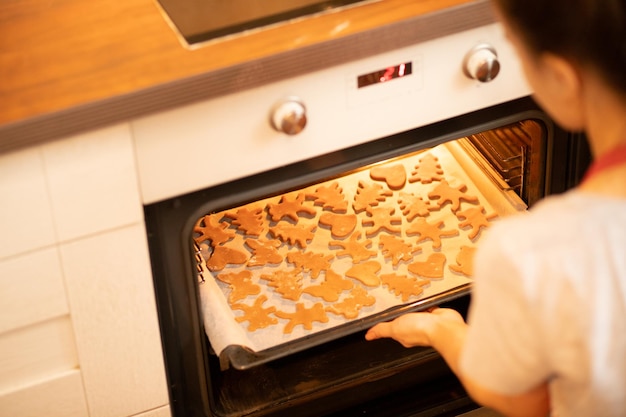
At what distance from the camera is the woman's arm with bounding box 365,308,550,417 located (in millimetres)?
1132

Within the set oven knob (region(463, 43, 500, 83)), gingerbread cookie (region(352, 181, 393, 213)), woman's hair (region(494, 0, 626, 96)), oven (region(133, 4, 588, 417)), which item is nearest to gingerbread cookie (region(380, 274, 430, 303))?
oven (region(133, 4, 588, 417))

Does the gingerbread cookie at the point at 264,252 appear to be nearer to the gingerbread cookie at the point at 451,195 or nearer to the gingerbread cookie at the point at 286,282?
the gingerbread cookie at the point at 286,282

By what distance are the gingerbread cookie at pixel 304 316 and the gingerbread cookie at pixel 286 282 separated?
4 cm

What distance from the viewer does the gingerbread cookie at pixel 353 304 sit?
1.81 metres

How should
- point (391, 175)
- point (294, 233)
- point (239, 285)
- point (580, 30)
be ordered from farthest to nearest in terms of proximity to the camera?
point (391, 175) < point (294, 233) < point (239, 285) < point (580, 30)

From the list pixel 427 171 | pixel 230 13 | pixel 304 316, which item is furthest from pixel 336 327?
pixel 230 13

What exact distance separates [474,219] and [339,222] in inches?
11.1

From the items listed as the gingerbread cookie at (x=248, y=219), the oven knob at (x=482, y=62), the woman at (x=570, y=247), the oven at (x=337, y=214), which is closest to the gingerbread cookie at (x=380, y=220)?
the oven at (x=337, y=214)

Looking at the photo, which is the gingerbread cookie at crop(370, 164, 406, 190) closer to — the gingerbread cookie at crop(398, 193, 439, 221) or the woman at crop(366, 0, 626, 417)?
the gingerbread cookie at crop(398, 193, 439, 221)

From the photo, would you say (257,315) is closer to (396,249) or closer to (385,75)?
(396,249)

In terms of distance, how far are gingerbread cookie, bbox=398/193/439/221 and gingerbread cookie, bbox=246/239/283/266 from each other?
28cm

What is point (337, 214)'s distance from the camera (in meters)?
2.03

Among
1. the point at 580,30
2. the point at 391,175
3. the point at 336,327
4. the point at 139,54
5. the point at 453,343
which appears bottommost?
the point at 336,327

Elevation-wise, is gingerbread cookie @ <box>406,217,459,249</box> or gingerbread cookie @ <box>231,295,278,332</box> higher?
gingerbread cookie @ <box>406,217,459,249</box>
